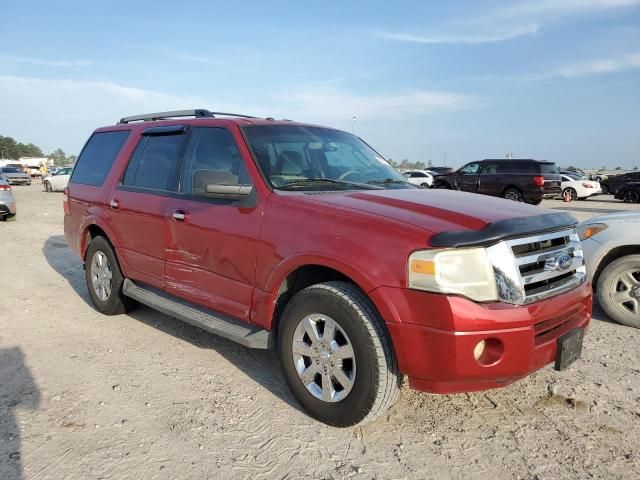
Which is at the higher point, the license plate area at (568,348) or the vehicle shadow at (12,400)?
the license plate area at (568,348)

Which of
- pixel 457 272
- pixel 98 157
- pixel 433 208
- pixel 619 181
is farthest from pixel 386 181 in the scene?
pixel 619 181

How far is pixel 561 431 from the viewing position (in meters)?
2.86

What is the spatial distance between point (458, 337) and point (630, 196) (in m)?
27.2

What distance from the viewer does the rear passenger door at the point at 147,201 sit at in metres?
4.08

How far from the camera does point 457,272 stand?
2.45m

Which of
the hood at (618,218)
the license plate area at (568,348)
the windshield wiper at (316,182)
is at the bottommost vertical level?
the license plate area at (568,348)

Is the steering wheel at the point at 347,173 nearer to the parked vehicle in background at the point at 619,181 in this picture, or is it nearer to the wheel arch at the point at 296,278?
the wheel arch at the point at 296,278

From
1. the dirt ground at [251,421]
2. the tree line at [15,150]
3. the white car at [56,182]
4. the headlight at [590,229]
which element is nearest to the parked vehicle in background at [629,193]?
the headlight at [590,229]

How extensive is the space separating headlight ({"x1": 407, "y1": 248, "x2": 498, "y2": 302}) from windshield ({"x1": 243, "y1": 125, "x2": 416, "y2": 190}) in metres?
1.20

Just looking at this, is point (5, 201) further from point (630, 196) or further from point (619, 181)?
point (619, 181)

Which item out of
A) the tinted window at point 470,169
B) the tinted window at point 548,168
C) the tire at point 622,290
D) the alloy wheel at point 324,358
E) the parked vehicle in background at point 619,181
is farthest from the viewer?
the parked vehicle in background at point 619,181

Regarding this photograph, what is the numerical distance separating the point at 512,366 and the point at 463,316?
41 cm

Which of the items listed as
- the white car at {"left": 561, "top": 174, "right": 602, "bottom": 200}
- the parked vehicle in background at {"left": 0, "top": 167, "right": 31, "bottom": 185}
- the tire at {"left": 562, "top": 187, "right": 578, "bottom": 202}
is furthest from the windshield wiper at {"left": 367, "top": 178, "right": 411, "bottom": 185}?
the parked vehicle in background at {"left": 0, "top": 167, "right": 31, "bottom": 185}

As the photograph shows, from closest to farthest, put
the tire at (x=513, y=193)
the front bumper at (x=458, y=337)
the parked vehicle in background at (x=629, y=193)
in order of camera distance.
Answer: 1. the front bumper at (x=458, y=337)
2. the tire at (x=513, y=193)
3. the parked vehicle in background at (x=629, y=193)
